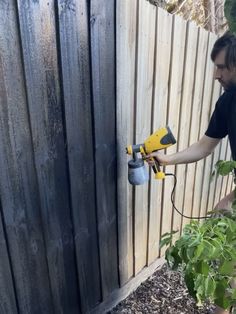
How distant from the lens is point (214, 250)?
0.91 meters

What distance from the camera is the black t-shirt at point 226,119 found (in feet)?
6.69

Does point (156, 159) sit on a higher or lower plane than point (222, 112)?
lower

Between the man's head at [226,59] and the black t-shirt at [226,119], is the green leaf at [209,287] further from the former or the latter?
the man's head at [226,59]

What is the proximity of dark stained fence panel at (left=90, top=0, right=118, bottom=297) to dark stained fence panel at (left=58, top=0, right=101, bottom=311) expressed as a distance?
A: 0.15ft

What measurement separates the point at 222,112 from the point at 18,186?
143cm

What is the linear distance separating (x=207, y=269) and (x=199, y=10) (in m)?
4.68

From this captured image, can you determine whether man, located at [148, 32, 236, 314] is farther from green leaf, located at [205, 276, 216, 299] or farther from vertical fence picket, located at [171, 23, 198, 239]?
green leaf, located at [205, 276, 216, 299]

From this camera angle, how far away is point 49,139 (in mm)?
1545

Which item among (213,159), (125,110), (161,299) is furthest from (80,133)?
(213,159)

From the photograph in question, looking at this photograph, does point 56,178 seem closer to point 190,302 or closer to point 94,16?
point 94,16

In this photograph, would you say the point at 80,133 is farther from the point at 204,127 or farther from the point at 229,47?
the point at 204,127

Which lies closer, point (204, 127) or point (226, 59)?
point (226, 59)

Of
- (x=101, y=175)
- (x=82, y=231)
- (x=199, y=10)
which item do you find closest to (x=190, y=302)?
(x=82, y=231)

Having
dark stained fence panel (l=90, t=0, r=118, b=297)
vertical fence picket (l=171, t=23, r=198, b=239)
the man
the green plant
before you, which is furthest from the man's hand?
the green plant
